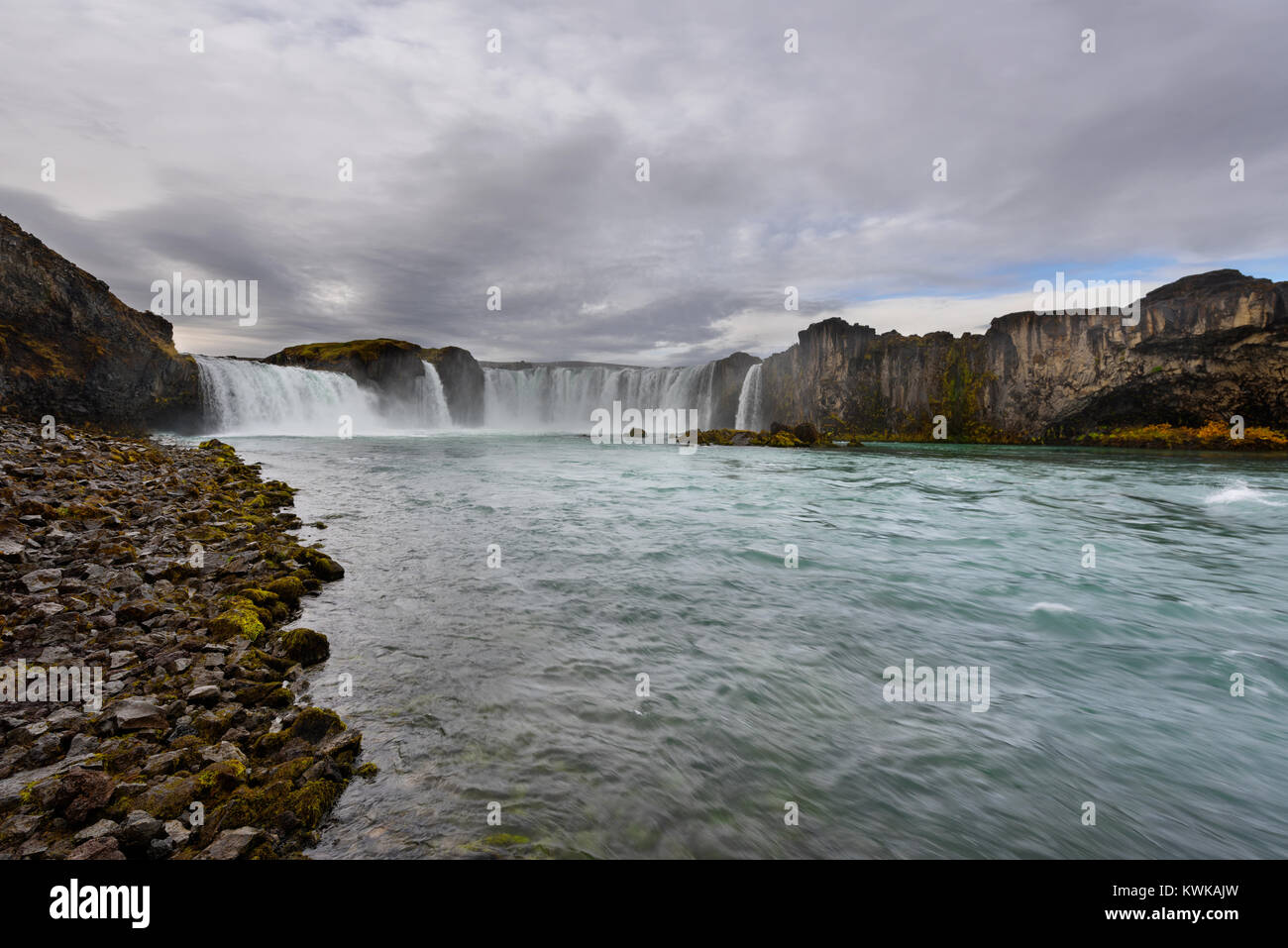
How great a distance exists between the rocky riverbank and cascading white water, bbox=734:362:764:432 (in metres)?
89.0

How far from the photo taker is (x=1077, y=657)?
7.14 m

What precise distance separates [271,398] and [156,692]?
6067 cm

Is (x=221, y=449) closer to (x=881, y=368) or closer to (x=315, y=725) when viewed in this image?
(x=315, y=725)

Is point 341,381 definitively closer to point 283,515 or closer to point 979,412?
point 283,515

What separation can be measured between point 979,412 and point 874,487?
67.5 metres

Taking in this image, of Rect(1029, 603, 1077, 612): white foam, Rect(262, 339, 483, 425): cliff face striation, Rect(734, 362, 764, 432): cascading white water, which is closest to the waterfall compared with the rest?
Rect(262, 339, 483, 425): cliff face striation

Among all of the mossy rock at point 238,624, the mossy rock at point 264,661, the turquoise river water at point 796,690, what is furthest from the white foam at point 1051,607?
the mossy rock at point 238,624

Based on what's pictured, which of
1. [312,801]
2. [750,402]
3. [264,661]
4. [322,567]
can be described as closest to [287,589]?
[322,567]

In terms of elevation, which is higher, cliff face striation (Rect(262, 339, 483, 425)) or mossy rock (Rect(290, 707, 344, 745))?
cliff face striation (Rect(262, 339, 483, 425))

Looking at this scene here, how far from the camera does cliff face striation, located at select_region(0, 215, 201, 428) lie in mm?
27609

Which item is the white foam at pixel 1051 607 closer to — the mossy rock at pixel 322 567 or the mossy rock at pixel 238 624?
the mossy rock at pixel 238 624

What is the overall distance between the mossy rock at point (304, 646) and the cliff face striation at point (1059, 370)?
86.6 metres

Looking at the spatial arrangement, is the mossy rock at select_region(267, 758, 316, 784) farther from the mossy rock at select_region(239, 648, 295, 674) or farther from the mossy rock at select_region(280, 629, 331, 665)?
the mossy rock at select_region(280, 629, 331, 665)

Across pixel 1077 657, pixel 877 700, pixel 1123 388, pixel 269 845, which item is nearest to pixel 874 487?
pixel 1077 657
